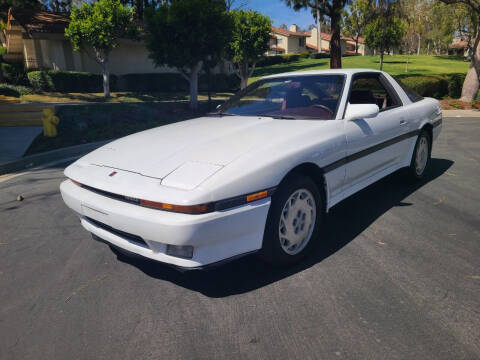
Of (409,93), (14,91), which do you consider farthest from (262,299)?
(14,91)

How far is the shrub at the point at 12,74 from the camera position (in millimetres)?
22109

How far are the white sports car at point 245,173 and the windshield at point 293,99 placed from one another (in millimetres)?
13

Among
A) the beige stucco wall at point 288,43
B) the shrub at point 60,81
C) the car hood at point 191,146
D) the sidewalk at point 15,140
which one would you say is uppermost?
the beige stucco wall at point 288,43

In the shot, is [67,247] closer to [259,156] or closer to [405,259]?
[259,156]

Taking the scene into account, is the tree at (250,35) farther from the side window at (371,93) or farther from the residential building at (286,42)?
the residential building at (286,42)

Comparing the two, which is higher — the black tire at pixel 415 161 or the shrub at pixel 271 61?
the shrub at pixel 271 61

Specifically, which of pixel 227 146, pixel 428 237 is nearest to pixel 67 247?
pixel 227 146

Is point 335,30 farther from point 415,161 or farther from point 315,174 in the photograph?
point 315,174

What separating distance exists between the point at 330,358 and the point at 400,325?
21.7 inches

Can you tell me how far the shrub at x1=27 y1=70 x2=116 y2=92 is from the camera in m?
20.8

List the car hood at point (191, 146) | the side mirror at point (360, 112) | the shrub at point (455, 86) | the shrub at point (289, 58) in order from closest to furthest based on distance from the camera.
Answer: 1. the car hood at point (191, 146)
2. the side mirror at point (360, 112)
3. the shrub at point (455, 86)
4. the shrub at point (289, 58)

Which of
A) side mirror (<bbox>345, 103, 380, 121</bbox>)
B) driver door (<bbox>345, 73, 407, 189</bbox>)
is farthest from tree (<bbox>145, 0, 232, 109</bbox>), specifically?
side mirror (<bbox>345, 103, 380, 121</bbox>)

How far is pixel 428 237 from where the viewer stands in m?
3.54

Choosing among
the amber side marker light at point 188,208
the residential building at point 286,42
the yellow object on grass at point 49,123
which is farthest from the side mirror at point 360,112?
the residential building at point 286,42
